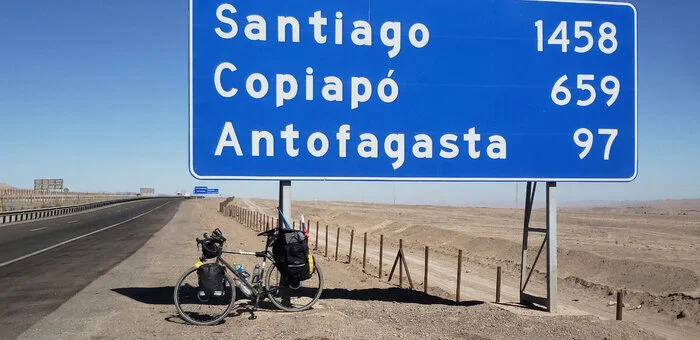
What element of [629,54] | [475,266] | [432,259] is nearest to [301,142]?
[629,54]

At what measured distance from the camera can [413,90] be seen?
9938 millimetres

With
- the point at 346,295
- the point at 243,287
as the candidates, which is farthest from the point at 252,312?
the point at 346,295

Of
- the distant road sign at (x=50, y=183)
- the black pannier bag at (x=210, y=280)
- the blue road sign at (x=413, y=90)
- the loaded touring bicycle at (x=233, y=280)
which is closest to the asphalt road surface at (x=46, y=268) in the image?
the loaded touring bicycle at (x=233, y=280)

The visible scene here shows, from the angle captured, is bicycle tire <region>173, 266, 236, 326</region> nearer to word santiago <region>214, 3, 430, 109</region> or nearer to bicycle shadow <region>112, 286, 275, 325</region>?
bicycle shadow <region>112, 286, 275, 325</region>

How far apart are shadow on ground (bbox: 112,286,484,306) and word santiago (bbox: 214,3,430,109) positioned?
348 centimetres

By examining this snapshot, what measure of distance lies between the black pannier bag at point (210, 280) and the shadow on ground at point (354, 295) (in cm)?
185

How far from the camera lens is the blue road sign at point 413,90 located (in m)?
9.29

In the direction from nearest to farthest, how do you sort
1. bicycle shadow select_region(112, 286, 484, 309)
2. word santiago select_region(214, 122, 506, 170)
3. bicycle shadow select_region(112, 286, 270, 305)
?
word santiago select_region(214, 122, 506, 170)
bicycle shadow select_region(112, 286, 270, 305)
bicycle shadow select_region(112, 286, 484, 309)

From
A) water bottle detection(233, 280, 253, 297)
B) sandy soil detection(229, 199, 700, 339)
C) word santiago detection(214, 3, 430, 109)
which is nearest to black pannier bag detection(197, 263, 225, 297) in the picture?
water bottle detection(233, 280, 253, 297)

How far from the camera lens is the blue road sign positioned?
9289mm

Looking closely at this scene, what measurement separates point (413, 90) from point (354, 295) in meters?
4.57

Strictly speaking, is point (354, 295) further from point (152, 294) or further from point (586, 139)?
point (586, 139)

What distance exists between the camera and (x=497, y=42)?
10.2 metres

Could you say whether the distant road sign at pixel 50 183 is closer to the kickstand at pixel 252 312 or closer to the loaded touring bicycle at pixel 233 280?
the loaded touring bicycle at pixel 233 280
